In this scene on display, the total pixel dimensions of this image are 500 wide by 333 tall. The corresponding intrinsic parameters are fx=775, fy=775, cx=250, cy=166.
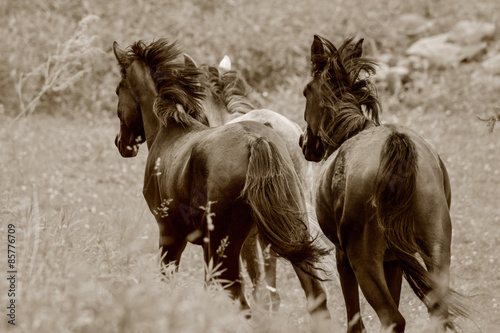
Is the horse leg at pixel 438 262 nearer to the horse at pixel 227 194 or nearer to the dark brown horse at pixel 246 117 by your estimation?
the horse at pixel 227 194

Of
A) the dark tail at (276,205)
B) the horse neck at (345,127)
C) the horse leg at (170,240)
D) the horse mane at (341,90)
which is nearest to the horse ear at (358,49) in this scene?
the horse mane at (341,90)

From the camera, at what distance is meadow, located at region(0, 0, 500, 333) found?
345cm

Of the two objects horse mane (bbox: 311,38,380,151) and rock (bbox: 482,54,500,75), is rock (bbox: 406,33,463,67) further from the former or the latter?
horse mane (bbox: 311,38,380,151)

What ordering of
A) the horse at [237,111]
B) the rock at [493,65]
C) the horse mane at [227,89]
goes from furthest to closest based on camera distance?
the rock at [493,65], the horse mane at [227,89], the horse at [237,111]

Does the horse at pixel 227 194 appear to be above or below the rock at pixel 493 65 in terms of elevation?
below

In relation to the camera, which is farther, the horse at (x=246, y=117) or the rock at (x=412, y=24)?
the rock at (x=412, y=24)

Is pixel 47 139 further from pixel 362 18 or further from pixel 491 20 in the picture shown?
pixel 491 20

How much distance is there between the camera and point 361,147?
4.84 m

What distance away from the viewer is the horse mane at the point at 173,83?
19.6 ft

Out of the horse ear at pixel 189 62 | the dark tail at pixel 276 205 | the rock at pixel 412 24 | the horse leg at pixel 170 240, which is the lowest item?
the horse leg at pixel 170 240

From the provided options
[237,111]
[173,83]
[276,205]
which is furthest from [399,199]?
[237,111]

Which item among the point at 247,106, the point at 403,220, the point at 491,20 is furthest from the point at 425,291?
the point at 491,20

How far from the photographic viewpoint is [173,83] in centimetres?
606

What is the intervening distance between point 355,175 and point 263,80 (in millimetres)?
11051
